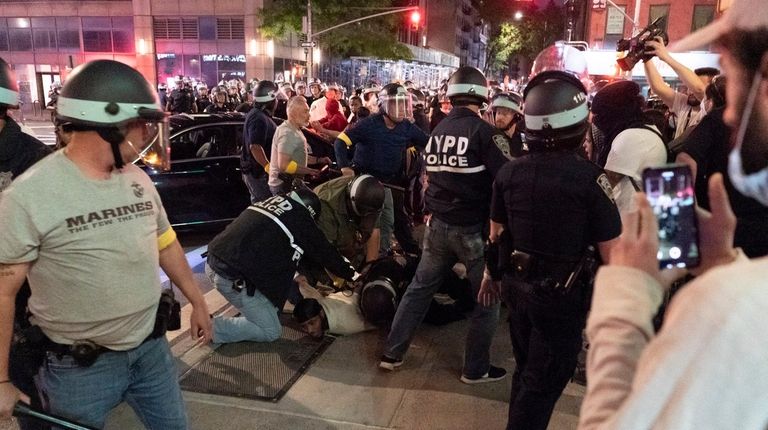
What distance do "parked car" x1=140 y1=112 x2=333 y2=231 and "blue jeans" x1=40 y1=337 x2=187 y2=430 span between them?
17.5 ft

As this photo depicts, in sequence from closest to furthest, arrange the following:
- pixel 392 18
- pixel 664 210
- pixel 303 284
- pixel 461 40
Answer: pixel 664 210 < pixel 303 284 < pixel 392 18 < pixel 461 40

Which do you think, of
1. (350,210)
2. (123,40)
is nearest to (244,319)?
(350,210)

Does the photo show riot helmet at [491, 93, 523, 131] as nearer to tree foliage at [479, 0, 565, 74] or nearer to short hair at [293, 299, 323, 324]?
short hair at [293, 299, 323, 324]

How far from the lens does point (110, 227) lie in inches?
88.0

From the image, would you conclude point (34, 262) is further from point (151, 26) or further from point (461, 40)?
point (461, 40)

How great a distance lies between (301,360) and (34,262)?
2489 millimetres

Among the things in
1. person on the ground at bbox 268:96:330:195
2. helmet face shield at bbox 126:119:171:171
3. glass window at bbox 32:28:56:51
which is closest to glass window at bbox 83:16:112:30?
glass window at bbox 32:28:56:51

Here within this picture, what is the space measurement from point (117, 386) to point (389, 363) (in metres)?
2.21

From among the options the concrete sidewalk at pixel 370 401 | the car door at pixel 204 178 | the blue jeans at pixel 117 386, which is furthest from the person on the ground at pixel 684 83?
the car door at pixel 204 178

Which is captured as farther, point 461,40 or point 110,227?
point 461,40

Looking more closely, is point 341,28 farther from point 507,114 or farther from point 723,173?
point 723,173

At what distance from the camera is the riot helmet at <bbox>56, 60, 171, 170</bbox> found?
2.23 metres

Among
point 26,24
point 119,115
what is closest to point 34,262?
point 119,115

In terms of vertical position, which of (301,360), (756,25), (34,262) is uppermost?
(756,25)
